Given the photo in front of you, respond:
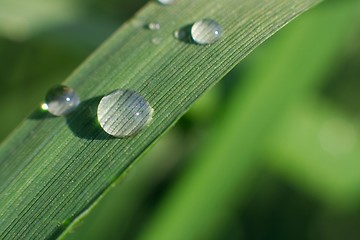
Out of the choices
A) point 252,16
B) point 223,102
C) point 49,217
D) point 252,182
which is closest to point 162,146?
point 252,182

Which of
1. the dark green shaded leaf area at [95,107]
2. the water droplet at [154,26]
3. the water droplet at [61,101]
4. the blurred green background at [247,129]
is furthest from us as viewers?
the blurred green background at [247,129]

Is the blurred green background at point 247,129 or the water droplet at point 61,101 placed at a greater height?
the blurred green background at point 247,129

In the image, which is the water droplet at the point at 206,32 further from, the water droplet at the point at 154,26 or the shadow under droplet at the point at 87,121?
the shadow under droplet at the point at 87,121

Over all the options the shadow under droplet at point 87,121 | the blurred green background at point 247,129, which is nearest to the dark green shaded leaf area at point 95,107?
the shadow under droplet at point 87,121

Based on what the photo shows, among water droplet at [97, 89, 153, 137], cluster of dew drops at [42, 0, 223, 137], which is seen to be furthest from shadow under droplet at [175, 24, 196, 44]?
water droplet at [97, 89, 153, 137]

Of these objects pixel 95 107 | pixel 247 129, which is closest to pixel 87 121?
pixel 95 107

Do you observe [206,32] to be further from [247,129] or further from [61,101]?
[247,129]

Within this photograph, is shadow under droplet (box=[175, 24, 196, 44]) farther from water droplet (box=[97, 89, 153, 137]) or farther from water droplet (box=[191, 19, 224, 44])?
water droplet (box=[97, 89, 153, 137])
